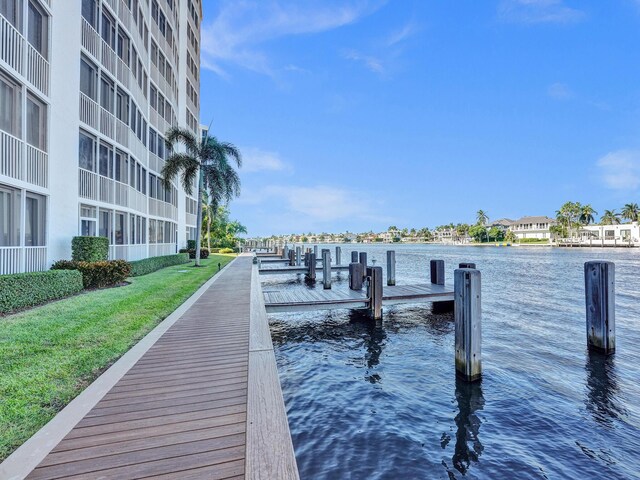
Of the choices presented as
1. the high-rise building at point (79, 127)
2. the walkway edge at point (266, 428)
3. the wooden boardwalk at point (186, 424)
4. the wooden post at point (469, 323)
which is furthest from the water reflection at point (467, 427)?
the high-rise building at point (79, 127)

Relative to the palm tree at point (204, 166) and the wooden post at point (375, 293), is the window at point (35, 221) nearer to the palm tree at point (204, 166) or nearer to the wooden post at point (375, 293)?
the wooden post at point (375, 293)

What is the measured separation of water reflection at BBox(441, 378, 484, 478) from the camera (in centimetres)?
439

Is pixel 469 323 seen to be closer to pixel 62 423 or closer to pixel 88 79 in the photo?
pixel 62 423

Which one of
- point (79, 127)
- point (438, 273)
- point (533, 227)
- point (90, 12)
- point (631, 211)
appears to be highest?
point (631, 211)

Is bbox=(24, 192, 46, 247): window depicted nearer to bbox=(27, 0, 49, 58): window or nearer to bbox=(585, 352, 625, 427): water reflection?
bbox=(27, 0, 49, 58): window

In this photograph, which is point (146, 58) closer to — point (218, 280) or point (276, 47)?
point (218, 280)

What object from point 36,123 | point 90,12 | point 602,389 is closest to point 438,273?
point 602,389

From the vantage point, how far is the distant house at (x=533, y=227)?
417ft

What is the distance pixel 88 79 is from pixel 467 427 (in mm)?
17784

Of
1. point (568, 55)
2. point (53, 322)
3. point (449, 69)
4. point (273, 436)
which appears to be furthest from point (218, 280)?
point (568, 55)

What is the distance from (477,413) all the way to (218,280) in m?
12.0

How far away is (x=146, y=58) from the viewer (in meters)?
21.5

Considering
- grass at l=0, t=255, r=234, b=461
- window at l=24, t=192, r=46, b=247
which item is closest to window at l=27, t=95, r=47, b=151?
window at l=24, t=192, r=46, b=247

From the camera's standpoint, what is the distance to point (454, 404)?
578 centimetres
